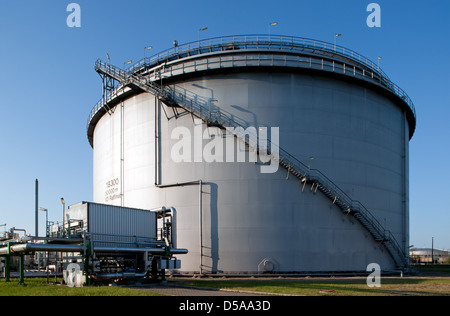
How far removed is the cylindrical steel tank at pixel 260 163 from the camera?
90.4 feet

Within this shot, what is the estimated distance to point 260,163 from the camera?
2800cm

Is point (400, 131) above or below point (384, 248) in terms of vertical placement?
above

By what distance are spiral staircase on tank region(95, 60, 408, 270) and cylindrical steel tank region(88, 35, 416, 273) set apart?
0.26 metres

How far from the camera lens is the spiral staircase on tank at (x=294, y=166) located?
28.0 metres

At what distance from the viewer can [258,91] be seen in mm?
28797

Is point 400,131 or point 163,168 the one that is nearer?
point 163,168

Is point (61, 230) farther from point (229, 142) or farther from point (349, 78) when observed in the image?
point (349, 78)

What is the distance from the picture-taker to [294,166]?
91.6 ft

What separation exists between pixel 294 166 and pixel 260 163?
7.16ft

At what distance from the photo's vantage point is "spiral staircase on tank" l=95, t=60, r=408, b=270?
28.0 meters

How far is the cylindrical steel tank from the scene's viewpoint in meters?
27.6

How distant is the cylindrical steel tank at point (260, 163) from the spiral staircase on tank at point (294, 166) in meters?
0.26

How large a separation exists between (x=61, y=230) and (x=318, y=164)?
53.8ft

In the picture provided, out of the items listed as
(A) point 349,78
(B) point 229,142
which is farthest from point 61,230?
(A) point 349,78
